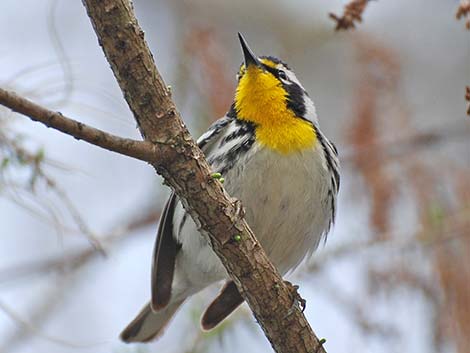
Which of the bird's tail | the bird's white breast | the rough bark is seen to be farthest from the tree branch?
the bird's tail

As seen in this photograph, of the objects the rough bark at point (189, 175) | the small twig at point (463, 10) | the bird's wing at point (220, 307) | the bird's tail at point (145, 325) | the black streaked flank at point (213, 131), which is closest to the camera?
the rough bark at point (189, 175)

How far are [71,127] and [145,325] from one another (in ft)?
9.02

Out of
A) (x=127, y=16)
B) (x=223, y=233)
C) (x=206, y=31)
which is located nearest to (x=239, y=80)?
(x=206, y=31)

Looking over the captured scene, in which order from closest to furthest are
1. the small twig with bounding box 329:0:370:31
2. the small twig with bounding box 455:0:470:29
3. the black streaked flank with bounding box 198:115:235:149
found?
the small twig with bounding box 455:0:470:29 → the small twig with bounding box 329:0:370:31 → the black streaked flank with bounding box 198:115:235:149

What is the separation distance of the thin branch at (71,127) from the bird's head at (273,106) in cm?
143

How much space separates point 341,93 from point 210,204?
6124 millimetres

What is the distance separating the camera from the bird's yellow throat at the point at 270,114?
4789 millimetres

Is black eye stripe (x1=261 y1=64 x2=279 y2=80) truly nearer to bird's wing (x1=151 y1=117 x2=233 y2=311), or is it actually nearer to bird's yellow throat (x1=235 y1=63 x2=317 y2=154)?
bird's yellow throat (x1=235 y1=63 x2=317 y2=154)

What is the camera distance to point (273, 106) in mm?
4961

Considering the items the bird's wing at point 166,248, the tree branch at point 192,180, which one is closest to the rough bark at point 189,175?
the tree branch at point 192,180

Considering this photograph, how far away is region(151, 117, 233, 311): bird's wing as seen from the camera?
4969 millimetres

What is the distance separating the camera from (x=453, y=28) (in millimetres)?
9664

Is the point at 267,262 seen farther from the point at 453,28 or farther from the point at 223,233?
the point at 453,28

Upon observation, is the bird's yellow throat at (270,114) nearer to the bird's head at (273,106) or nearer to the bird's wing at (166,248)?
the bird's head at (273,106)
